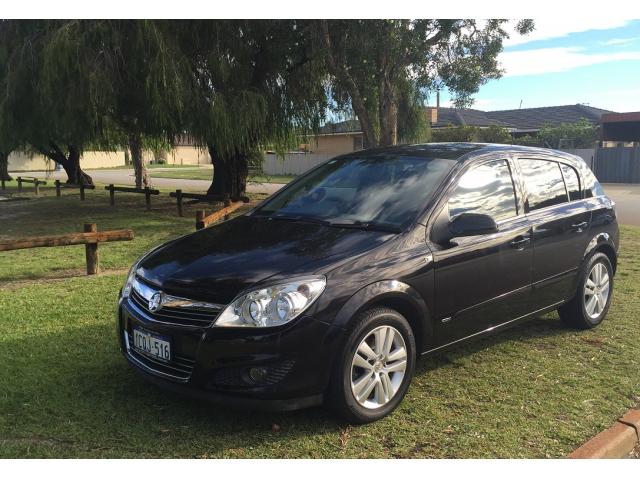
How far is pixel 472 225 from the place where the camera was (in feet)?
12.8

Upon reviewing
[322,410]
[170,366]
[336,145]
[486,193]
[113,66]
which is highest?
[113,66]

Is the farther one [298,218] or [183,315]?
[298,218]

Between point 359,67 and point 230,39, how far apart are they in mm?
2990

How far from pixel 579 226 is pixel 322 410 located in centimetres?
297

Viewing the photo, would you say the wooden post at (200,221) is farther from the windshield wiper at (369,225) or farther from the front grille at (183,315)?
the front grille at (183,315)

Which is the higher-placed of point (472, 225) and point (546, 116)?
point (546, 116)

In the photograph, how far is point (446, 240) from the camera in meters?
3.98

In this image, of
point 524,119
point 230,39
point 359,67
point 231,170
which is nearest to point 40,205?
point 231,170

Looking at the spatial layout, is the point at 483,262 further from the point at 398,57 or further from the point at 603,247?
the point at 398,57

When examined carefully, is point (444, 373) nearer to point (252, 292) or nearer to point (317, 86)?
point (252, 292)

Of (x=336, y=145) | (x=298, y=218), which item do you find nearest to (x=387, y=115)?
(x=298, y=218)

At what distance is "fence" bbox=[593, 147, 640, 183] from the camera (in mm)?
29781

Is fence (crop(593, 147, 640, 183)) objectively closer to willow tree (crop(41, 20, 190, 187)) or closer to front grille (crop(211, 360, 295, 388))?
willow tree (crop(41, 20, 190, 187))

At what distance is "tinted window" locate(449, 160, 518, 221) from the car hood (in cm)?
76
